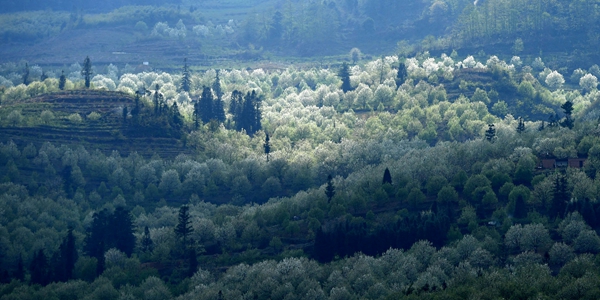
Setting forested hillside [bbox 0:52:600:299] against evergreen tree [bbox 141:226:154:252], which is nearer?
forested hillside [bbox 0:52:600:299]

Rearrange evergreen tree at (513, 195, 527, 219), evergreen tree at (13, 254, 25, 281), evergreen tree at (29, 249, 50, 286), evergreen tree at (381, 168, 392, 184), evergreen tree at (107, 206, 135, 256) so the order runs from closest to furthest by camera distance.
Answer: evergreen tree at (513, 195, 527, 219), evergreen tree at (29, 249, 50, 286), evergreen tree at (13, 254, 25, 281), evergreen tree at (107, 206, 135, 256), evergreen tree at (381, 168, 392, 184)

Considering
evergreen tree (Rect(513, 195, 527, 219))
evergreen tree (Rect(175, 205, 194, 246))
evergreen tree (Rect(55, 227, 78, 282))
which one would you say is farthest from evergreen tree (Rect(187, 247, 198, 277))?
evergreen tree (Rect(513, 195, 527, 219))

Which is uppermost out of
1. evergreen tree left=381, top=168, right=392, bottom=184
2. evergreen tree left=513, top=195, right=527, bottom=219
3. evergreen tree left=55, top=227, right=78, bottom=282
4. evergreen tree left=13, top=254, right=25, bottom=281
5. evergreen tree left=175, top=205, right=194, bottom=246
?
evergreen tree left=381, top=168, right=392, bottom=184

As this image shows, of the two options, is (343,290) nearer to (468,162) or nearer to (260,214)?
(260,214)

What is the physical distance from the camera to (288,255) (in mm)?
152000

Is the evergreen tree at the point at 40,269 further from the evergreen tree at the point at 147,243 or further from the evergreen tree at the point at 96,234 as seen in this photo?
the evergreen tree at the point at 147,243

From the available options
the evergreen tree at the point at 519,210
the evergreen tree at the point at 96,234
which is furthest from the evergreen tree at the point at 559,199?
the evergreen tree at the point at 96,234

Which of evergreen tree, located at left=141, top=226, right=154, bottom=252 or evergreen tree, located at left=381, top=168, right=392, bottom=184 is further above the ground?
evergreen tree, located at left=381, top=168, right=392, bottom=184

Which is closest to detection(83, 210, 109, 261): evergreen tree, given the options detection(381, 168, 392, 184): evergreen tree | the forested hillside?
the forested hillside

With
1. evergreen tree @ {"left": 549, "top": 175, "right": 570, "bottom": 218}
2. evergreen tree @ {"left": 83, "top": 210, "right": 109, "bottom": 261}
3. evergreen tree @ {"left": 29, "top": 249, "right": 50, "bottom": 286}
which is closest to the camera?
evergreen tree @ {"left": 549, "top": 175, "right": 570, "bottom": 218}

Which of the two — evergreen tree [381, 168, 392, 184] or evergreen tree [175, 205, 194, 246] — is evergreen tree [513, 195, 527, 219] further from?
evergreen tree [175, 205, 194, 246]

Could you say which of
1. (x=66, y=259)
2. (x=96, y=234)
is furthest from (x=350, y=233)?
(x=96, y=234)

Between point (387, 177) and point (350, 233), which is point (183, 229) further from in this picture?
point (387, 177)

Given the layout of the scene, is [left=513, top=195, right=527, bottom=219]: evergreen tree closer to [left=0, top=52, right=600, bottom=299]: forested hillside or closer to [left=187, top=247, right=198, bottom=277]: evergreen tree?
[left=0, top=52, right=600, bottom=299]: forested hillside
